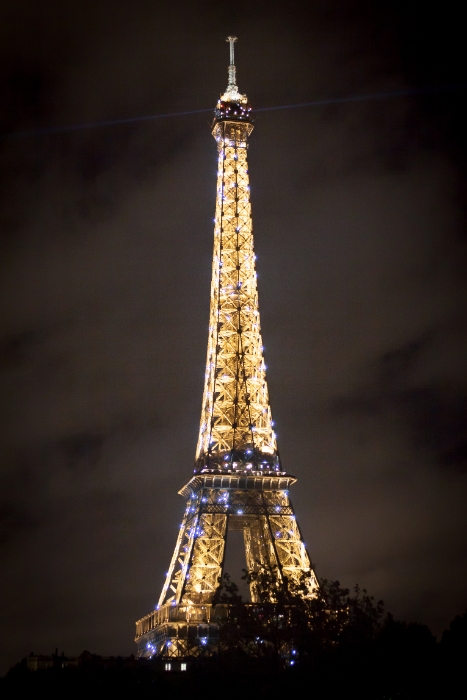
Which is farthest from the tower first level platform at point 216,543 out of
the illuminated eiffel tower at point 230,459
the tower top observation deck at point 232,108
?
the tower top observation deck at point 232,108

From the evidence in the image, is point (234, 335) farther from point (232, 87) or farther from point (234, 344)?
point (232, 87)

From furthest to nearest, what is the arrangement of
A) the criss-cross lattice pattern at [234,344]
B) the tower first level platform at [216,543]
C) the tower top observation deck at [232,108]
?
A: 1. the tower top observation deck at [232,108]
2. the criss-cross lattice pattern at [234,344]
3. the tower first level platform at [216,543]

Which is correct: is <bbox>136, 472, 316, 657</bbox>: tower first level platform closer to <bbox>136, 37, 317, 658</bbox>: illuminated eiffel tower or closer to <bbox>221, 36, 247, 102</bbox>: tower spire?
<bbox>136, 37, 317, 658</bbox>: illuminated eiffel tower

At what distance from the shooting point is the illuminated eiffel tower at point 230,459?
3177 inches

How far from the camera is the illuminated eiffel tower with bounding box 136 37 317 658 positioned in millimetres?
80688

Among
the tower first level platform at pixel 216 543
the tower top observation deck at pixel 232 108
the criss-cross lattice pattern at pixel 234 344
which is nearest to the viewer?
the tower first level platform at pixel 216 543

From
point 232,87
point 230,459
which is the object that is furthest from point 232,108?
point 230,459

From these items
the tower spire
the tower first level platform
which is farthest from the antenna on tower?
the tower first level platform

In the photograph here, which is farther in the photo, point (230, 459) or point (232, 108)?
point (232, 108)

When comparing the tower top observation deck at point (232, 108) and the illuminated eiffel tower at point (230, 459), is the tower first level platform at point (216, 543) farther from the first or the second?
the tower top observation deck at point (232, 108)

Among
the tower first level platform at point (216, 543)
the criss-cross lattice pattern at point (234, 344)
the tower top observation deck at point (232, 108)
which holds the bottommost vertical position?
the tower first level platform at point (216, 543)

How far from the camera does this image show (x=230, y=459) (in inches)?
3386

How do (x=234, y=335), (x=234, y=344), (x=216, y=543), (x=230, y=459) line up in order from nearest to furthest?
(x=216, y=543), (x=230, y=459), (x=234, y=344), (x=234, y=335)

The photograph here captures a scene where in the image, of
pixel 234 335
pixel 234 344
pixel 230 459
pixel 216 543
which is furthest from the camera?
pixel 234 335
